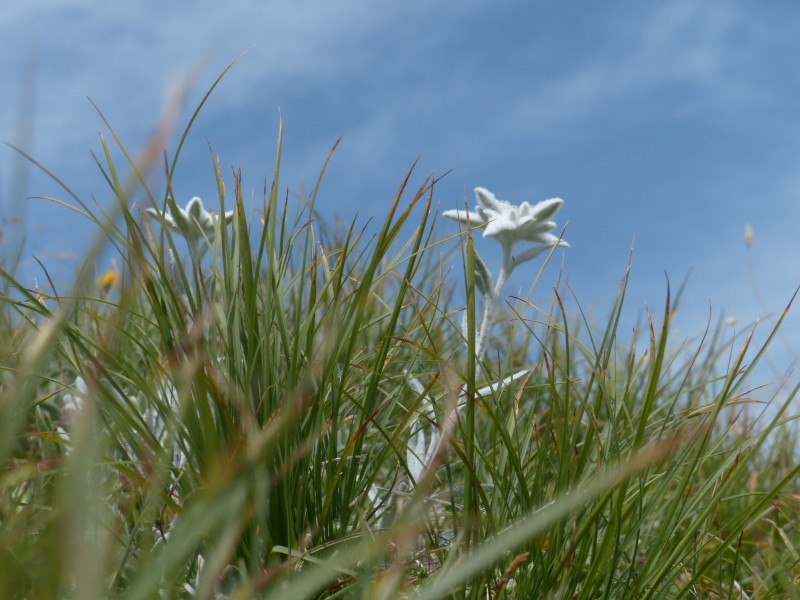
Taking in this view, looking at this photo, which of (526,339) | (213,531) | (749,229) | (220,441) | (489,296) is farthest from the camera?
(526,339)

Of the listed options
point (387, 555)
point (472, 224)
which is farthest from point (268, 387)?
point (472, 224)

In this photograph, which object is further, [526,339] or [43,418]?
[526,339]

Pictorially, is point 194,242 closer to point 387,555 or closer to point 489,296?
point 489,296

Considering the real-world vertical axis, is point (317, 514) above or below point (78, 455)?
below

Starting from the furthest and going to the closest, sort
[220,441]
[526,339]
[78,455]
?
[526,339] → [220,441] → [78,455]

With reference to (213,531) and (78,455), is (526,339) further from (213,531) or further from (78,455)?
(78,455)

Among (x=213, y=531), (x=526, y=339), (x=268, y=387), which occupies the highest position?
(x=268, y=387)
